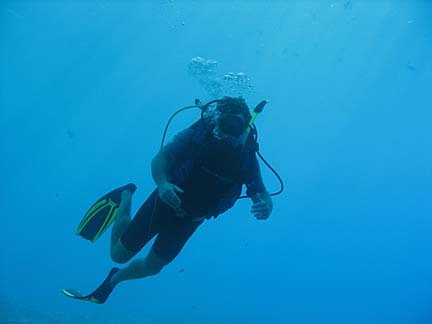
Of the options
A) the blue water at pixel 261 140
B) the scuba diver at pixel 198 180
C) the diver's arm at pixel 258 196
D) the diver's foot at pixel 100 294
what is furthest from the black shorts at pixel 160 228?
the blue water at pixel 261 140

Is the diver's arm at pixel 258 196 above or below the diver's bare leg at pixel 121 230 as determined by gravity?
above

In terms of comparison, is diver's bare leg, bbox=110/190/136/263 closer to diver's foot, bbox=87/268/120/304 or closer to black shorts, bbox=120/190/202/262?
black shorts, bbox=120/190/202/262

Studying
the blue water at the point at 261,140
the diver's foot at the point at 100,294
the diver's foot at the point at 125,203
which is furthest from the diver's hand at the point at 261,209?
the blue water at the point at 261,140

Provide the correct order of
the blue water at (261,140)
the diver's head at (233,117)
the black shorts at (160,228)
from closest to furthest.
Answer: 1. the diver's head at (233,117)
2. the black shorts at (160,228)
3. the blue water at (261,140)

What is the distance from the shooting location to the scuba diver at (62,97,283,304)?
3742 millimetres

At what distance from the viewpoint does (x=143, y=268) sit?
14.9ft

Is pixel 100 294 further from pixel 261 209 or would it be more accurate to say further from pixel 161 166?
pixel 261 209

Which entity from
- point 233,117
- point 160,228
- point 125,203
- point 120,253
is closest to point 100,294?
point 120,253

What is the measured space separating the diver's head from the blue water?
12607mm

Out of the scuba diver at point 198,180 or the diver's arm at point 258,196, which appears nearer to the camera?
the scuba diver at point 198,180

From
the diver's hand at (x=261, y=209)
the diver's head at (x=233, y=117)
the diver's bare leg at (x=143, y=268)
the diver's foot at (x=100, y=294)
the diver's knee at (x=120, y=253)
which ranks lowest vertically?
the diver's foot at (x=100, y=294)

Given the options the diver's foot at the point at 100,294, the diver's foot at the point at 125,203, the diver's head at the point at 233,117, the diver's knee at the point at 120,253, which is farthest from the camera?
the diver's foot at the point at 125,203

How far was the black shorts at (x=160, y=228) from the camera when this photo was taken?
4.26 metres

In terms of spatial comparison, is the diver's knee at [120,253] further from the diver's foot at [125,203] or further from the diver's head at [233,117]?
the diver's head at [233,117]
